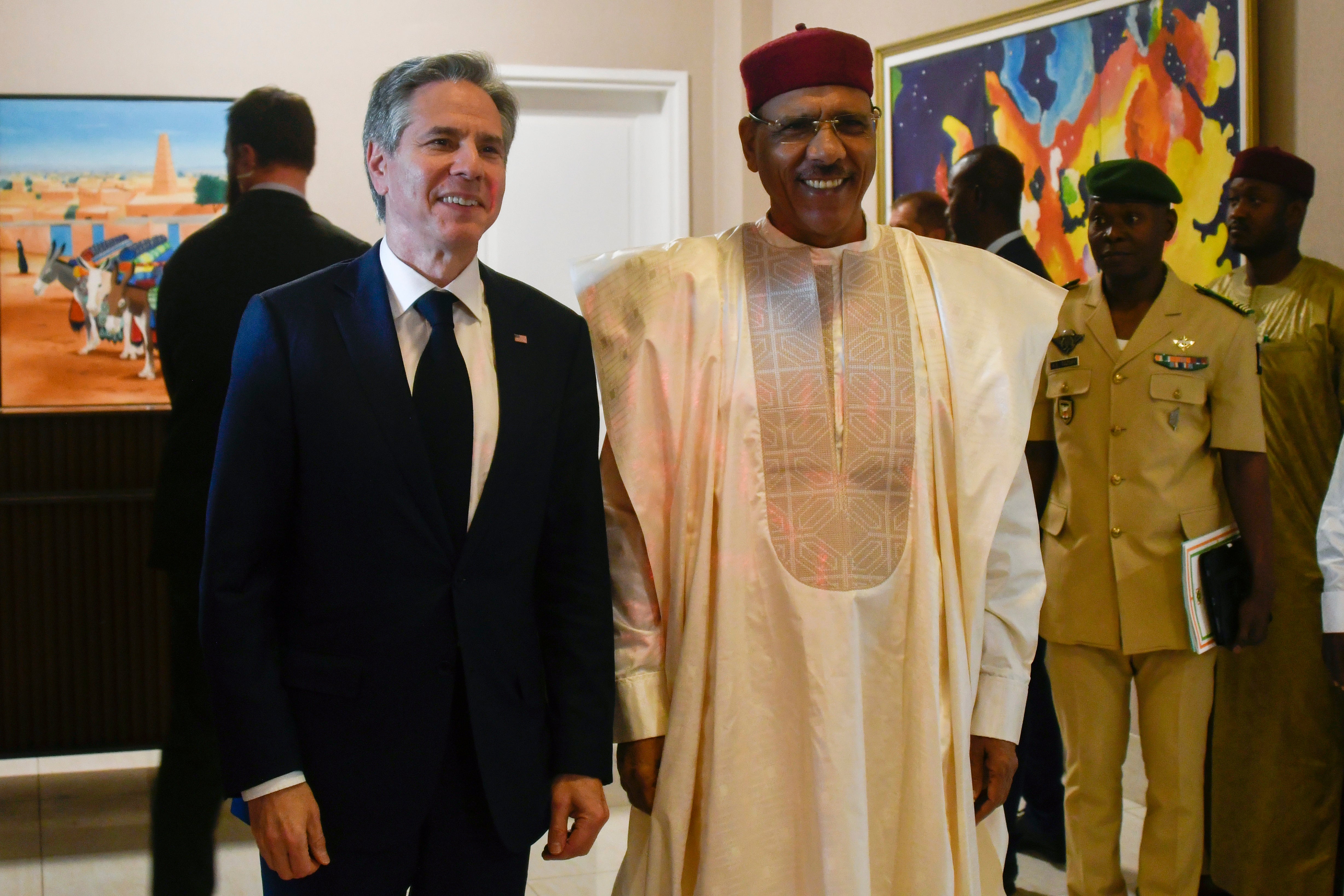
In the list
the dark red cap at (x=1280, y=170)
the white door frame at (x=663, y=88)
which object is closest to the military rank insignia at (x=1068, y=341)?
the dark red cap at (x=1280, y=170)

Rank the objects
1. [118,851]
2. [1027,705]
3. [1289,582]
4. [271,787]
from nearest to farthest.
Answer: [271,787], [1289,582], [1027,705], [118,851]

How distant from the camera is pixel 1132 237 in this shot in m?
2.61

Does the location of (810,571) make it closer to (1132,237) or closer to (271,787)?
(271,787)

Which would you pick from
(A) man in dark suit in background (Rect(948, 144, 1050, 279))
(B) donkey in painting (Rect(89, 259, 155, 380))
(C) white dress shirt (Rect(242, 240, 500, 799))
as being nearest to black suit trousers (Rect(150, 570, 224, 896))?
(C) white dress shirt (Rect(242, 240, 500, 799))

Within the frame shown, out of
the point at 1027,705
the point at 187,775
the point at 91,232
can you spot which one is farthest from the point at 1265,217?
the point at 91,232

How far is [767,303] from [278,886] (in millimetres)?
1025

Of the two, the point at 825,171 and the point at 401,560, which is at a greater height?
the point at 825,171

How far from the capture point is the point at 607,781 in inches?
61.8

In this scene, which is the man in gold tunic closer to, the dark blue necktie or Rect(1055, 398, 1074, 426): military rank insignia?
Rect(1055, 398, 1074, 426): military rank insignia

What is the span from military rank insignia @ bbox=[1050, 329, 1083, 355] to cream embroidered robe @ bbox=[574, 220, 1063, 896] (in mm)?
899

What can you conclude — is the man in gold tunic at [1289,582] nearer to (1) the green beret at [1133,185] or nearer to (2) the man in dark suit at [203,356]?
(1) the green beret at [1133,185]

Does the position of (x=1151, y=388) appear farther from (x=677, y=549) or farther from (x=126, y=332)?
(x=126, y=332)

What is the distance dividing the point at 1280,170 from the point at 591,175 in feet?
9.65

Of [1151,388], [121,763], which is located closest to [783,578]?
[1151,388]
